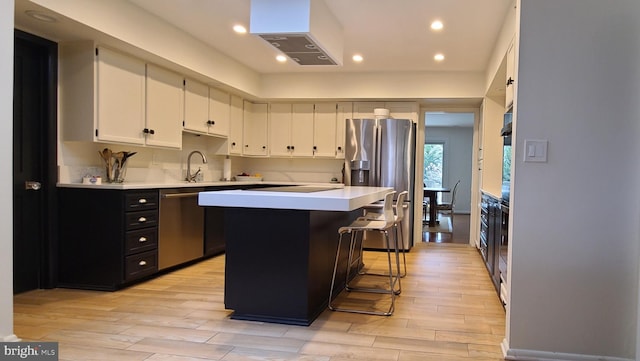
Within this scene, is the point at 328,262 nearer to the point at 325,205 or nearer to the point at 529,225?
the point at 325,205

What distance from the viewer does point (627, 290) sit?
2.39m

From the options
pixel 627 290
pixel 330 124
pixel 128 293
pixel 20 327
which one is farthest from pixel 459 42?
pixel 20 327

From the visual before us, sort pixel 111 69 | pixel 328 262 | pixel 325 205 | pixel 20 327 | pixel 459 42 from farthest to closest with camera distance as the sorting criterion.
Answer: pixel 459 42, pixel 111 69, pixel 328 262, pixel 20 327, pixel 325 205

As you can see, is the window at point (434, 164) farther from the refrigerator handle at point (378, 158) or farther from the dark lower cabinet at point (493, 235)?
the dark lower cabinet at point (493, 235)

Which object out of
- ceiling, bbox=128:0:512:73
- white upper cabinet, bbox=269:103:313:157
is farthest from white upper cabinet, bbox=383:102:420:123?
white upper cabinet, bbox=269:103:313:157

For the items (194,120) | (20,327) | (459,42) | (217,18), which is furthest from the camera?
(194,120)

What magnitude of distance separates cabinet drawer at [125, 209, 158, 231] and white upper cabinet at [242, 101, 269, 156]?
8.71ft

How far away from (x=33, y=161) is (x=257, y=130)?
11.3 feet

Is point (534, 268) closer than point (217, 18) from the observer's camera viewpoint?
Yes

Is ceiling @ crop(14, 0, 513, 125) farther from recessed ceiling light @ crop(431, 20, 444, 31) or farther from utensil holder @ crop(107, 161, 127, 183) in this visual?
utensil holder @ crop(107, 161, 127, 183)

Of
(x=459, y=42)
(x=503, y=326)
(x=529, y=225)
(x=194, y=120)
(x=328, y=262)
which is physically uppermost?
(x=459, y=42)

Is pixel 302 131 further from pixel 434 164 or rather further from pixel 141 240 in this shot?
pixel 434 164

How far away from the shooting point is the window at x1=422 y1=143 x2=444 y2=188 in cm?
1218

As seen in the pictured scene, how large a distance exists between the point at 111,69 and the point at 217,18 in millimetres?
1030
